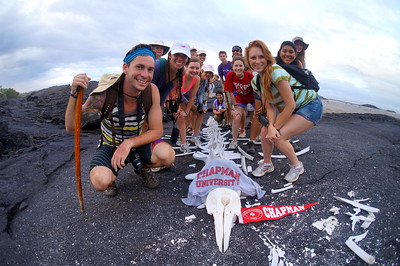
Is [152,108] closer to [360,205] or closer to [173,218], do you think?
[173,218]

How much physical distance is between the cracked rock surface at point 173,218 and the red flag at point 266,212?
0.06 metres

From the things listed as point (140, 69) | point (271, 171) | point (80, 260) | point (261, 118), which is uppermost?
point (140, 69)

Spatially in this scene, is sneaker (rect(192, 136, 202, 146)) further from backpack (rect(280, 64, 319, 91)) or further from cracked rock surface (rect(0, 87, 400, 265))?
backpack (rect(280, 64, 319, 91))

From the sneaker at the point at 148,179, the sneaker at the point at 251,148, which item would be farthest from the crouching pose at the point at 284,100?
the sneaker at the point at 148,179

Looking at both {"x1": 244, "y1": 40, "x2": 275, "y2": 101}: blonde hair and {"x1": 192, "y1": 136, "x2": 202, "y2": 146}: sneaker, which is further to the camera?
{"x1": 192, "y1": 136, "x2": 202, "y2": 146}: sneaker

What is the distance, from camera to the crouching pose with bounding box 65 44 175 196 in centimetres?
254

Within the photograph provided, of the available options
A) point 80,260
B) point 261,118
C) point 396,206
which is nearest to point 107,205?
point 80,260

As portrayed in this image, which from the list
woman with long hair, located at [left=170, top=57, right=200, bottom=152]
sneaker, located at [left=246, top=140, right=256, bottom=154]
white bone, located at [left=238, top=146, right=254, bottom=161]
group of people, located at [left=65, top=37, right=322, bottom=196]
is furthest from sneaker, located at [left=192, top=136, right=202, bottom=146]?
group of people, located at [left=65, top=37, right=322, bottom=196]

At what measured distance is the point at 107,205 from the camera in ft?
9.37

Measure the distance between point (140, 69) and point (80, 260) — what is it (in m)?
1.89

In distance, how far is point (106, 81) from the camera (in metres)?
2.62

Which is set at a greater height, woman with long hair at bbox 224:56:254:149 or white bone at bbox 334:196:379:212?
woman with long hair at bbox 224:56:254:149

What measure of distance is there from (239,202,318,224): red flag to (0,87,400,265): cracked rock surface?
0.06 m

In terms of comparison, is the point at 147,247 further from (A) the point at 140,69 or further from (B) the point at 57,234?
(A) the point at 140,69
